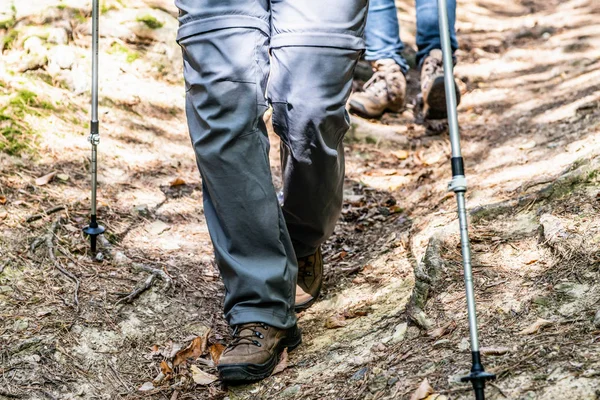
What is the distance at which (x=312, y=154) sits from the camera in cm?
246

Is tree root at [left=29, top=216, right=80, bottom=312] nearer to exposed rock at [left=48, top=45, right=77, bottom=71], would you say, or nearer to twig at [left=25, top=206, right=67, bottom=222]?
→ twig at [left=25, top=206, right=67, bottom=222]

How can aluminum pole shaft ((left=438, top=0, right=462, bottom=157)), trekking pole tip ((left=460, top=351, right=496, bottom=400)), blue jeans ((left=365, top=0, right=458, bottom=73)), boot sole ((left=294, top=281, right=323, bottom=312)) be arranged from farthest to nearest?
blue jeans ((left=365, top=0, right=458, bottom=73)) < boot sole ((left=294, top=281, right=323, bottom=312)) < aluminum pole shaft ((left=438, top=0, right=462, bottom=157)) < trekking pole tip ((left=460, top=351, right=496, bottom=400))

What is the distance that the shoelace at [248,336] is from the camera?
2.32m

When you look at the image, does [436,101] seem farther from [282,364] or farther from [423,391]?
[423,391]

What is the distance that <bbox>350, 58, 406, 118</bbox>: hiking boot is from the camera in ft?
17.4

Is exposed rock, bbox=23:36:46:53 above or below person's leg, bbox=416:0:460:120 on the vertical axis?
above

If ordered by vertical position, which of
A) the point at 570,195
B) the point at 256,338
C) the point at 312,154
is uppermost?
the point at 312,154

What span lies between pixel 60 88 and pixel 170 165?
0.96 meters

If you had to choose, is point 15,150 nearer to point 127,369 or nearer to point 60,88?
point 60,88

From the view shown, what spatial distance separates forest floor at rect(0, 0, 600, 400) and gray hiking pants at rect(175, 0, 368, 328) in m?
0.37

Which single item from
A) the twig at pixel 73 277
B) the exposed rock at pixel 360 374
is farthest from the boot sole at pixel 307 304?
the twig at pixel 73 277

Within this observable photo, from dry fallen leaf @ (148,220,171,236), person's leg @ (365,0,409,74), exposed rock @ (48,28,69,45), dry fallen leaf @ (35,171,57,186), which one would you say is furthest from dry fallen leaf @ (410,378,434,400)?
person's leg @ (365,0,409,74)

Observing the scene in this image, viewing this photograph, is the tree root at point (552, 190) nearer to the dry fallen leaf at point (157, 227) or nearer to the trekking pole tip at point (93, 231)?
the dry fallen leaf at point (157, 227)

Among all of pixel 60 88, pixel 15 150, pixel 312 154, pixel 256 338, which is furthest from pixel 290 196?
pixel 60 88
